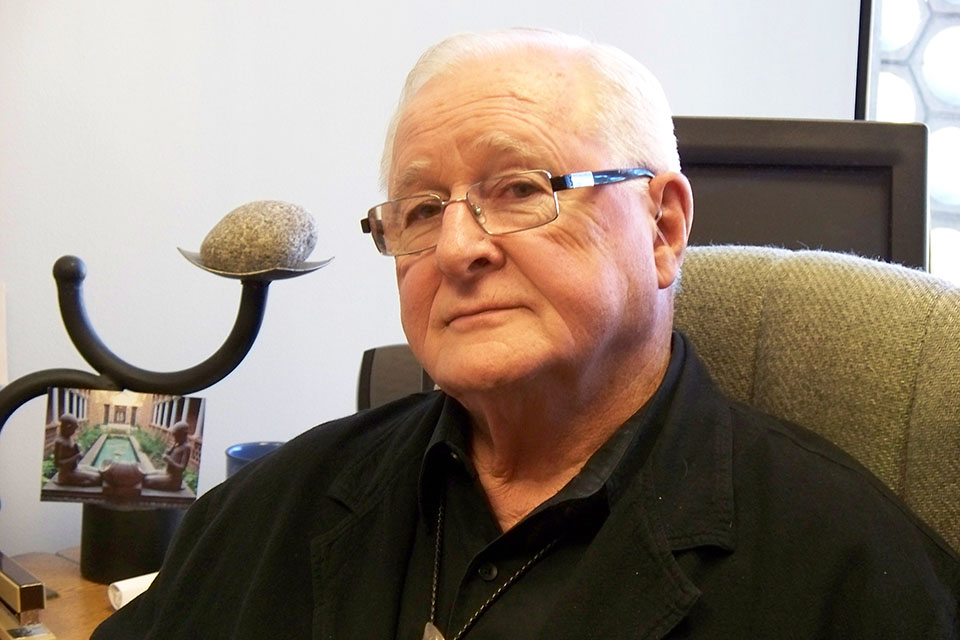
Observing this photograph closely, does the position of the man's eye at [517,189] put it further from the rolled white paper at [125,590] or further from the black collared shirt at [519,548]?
the rolled white paper at [125,590]

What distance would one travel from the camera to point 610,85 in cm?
102

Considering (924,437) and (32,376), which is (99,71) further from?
(924,437)

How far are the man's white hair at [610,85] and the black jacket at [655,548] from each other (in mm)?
238

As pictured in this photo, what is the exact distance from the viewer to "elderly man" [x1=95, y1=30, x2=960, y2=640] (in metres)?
0.86

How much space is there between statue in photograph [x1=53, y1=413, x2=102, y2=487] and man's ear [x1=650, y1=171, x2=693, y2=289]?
89 cm

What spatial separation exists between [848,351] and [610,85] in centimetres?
38

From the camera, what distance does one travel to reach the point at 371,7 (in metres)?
1.99

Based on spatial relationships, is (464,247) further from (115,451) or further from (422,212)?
(115,451)

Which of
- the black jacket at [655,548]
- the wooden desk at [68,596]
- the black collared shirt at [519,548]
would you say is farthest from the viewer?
the wooden desk at [68,596]

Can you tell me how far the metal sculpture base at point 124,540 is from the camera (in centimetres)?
143

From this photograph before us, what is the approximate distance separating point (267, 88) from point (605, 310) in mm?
1164

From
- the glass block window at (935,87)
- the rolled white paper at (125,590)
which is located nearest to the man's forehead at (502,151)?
the rolled white paper at (125,590)

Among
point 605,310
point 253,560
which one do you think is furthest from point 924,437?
point 253,560

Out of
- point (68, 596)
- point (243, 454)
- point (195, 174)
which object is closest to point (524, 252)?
point (243, 454)
